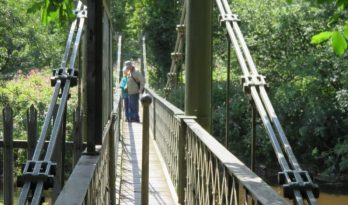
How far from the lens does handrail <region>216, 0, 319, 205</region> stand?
235 cm

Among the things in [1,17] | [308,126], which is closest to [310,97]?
[308,126]

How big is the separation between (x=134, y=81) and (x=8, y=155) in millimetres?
9849

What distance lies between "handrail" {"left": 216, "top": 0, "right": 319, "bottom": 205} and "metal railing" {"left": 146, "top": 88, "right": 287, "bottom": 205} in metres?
0.11

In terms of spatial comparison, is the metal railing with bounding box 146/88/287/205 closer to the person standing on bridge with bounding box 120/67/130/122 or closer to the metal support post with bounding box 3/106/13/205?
the metal support post with bounding box 3/106/13/205

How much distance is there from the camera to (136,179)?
282 inches

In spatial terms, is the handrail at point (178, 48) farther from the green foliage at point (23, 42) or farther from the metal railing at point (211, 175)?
the metal railing at point (211, 175)

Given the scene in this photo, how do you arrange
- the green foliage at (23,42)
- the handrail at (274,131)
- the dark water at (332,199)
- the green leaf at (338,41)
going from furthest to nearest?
the dark water at (332,199), the green foliage at (23,42), the green leaf at (338,41), the handrail at (274,131)

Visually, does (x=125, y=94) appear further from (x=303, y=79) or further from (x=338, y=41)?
(x=338, y=41)

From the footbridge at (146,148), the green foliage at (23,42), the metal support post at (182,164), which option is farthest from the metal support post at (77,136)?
the green foliage at (23,42)

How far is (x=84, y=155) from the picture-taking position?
311cm

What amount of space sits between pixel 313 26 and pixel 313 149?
272 centimetres

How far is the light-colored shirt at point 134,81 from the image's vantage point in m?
13.3

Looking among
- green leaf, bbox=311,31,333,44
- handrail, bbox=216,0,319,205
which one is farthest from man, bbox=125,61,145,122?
green leaf, bbox=311,31,333,44

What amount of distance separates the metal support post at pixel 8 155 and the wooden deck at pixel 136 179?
80.1 inches
